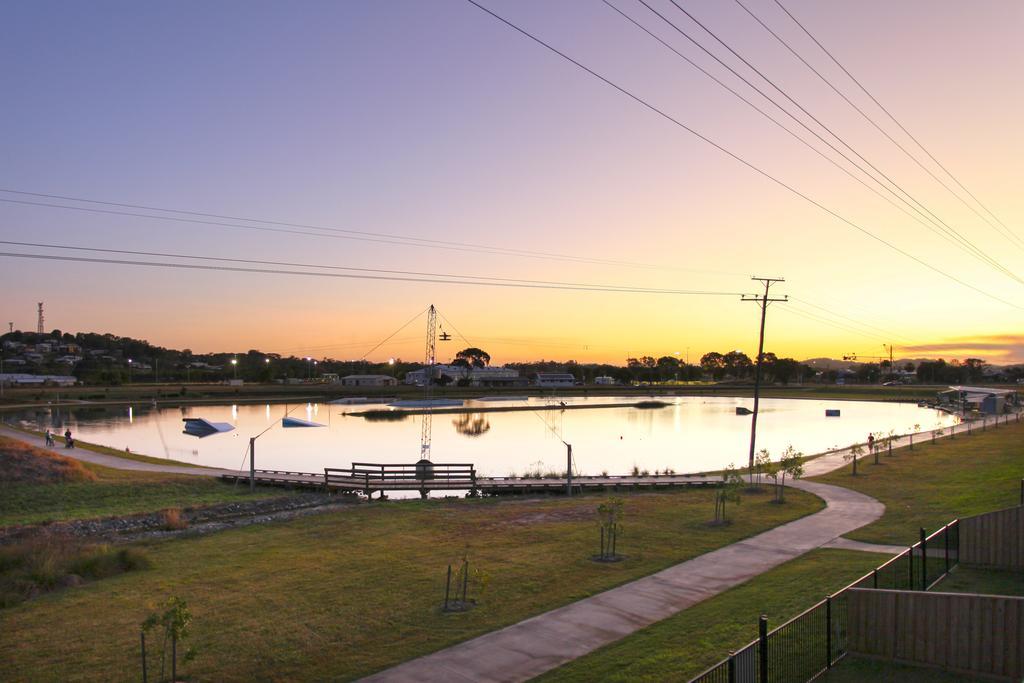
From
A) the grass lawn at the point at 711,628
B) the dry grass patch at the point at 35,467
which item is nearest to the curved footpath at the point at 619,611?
the grass lawn at the point at 711,628

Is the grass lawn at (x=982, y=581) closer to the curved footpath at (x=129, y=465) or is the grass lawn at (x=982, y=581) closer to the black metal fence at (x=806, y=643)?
the black metal fence at (x=806, y=643)

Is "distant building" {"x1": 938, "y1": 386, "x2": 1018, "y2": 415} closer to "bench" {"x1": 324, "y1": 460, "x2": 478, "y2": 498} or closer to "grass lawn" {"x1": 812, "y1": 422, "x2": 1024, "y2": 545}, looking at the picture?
"grass lawn" {"x1": 812, "y1": 422, "x2": 1024, "y2": 545}

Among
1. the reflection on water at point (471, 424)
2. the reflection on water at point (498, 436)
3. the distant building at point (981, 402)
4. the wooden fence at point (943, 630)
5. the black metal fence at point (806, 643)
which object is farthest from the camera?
the distant building at point (981, 402)

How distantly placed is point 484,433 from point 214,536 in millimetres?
53292

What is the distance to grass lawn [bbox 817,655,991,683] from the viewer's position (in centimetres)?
1069

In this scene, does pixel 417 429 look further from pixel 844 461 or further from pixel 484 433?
pixel 844 461

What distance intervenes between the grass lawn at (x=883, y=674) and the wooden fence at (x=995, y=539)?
21.8 ft

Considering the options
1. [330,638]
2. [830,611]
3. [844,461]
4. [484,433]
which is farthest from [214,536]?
[484,433]

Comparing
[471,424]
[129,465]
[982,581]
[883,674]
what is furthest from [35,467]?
[471,424]

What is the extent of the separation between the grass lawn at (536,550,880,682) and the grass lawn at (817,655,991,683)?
194 cm

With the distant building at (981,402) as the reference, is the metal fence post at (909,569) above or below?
above

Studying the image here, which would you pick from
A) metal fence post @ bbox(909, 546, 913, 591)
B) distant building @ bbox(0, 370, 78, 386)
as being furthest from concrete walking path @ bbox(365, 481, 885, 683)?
distant building @ bbox(0, 370, 78, 386)

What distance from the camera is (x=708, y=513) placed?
27.6 metres

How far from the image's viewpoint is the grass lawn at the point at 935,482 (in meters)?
23.6
